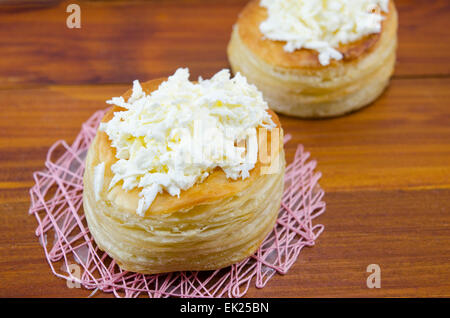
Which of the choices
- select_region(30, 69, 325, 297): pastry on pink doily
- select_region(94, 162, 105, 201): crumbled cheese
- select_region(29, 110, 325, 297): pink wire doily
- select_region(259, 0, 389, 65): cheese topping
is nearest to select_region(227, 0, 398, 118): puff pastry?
select_region(259, 0, 389, 65): cheese topping

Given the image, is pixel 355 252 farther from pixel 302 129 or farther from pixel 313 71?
pixel 313 71

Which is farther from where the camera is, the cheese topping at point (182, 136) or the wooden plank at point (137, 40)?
the wooden plank at point (137, 40)

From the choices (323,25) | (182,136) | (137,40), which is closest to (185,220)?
(182,136)

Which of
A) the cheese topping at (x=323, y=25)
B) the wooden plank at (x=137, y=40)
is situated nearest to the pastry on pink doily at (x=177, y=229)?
the cheese topping at (x=323, y=25)

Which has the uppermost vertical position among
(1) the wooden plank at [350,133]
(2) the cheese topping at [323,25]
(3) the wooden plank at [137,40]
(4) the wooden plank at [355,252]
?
(2) the cheese topping at [323,25]

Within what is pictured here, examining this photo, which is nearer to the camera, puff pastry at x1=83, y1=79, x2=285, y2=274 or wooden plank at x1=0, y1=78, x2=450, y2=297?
puff pastry at x1=83, y1=79, x2=285, y2=274

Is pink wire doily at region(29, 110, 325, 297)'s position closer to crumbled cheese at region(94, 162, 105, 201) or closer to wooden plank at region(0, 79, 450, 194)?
wooden plank at region(0, 79, 450, 194)

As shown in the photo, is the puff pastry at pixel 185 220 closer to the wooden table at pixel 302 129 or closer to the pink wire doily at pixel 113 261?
the pink wire doily at pixel 113 261
